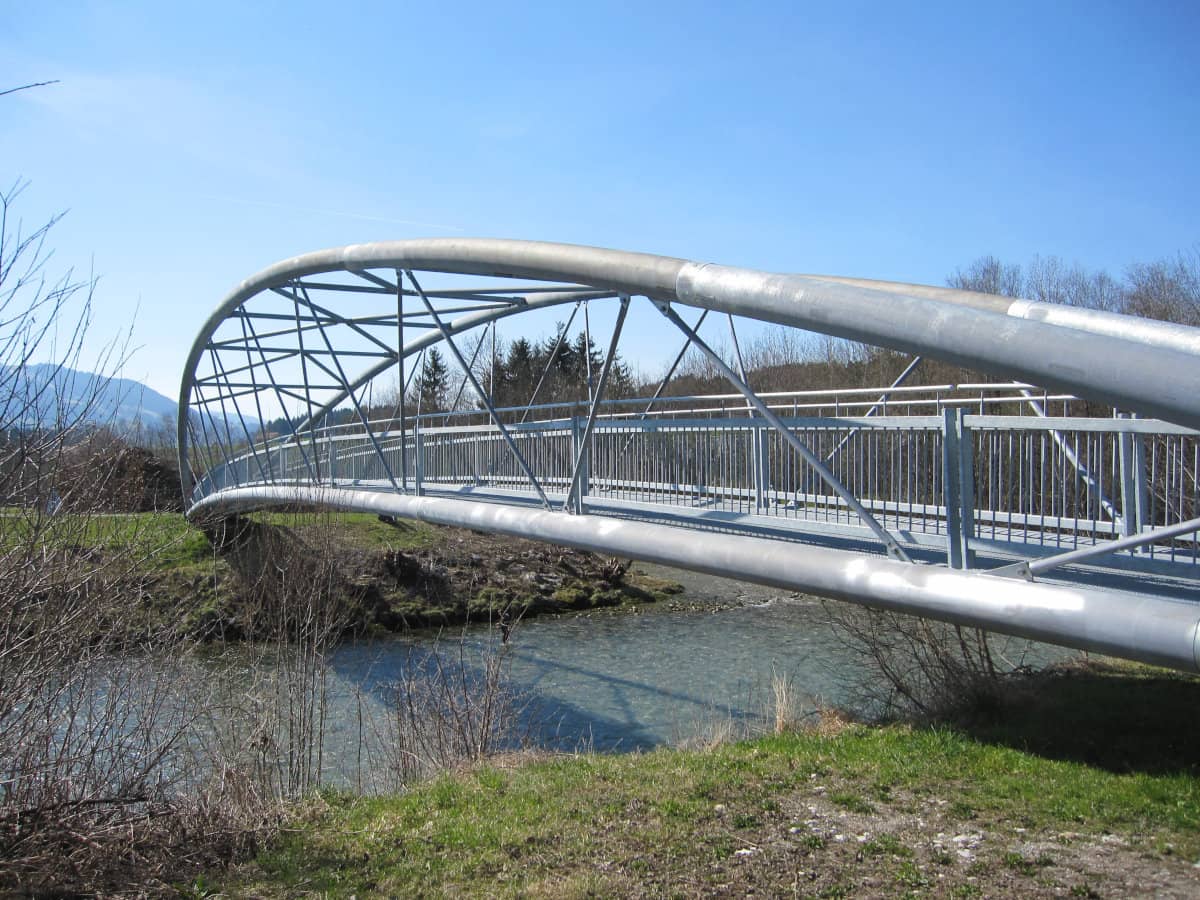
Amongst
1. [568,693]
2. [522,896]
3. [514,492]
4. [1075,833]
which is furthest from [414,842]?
[568,693]

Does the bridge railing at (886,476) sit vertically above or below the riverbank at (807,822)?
above

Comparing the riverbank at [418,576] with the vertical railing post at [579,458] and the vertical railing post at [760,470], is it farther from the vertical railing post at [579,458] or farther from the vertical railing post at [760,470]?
the vertical railing post at [760,470]

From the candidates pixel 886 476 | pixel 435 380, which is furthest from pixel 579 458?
pixel 435 380

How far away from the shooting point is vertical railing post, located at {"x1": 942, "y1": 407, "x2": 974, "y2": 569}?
660cm

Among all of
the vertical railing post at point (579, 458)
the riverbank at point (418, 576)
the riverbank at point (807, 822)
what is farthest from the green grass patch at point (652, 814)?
the riverbank at point (418, 576)

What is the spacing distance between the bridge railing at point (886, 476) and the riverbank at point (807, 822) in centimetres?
185

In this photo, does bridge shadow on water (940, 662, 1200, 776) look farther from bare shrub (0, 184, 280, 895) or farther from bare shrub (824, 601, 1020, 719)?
bare shrub (0, 184, 280, 895)

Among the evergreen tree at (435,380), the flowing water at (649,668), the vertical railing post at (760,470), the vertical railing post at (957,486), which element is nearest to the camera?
the vertical railing post at (957,486)

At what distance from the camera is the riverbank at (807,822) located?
5758 millimetres

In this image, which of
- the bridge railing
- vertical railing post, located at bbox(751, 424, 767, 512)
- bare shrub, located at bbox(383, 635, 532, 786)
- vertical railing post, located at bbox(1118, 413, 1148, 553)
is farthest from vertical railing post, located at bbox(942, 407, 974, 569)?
bare shrub, located at bbox(383, 635, 532, 786)

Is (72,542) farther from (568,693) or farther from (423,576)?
(423,576)

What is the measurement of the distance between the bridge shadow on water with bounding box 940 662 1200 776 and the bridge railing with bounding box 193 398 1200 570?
5.77 feet

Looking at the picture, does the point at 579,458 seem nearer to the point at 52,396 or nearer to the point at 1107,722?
the point at 52,396

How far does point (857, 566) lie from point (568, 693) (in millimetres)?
10403
